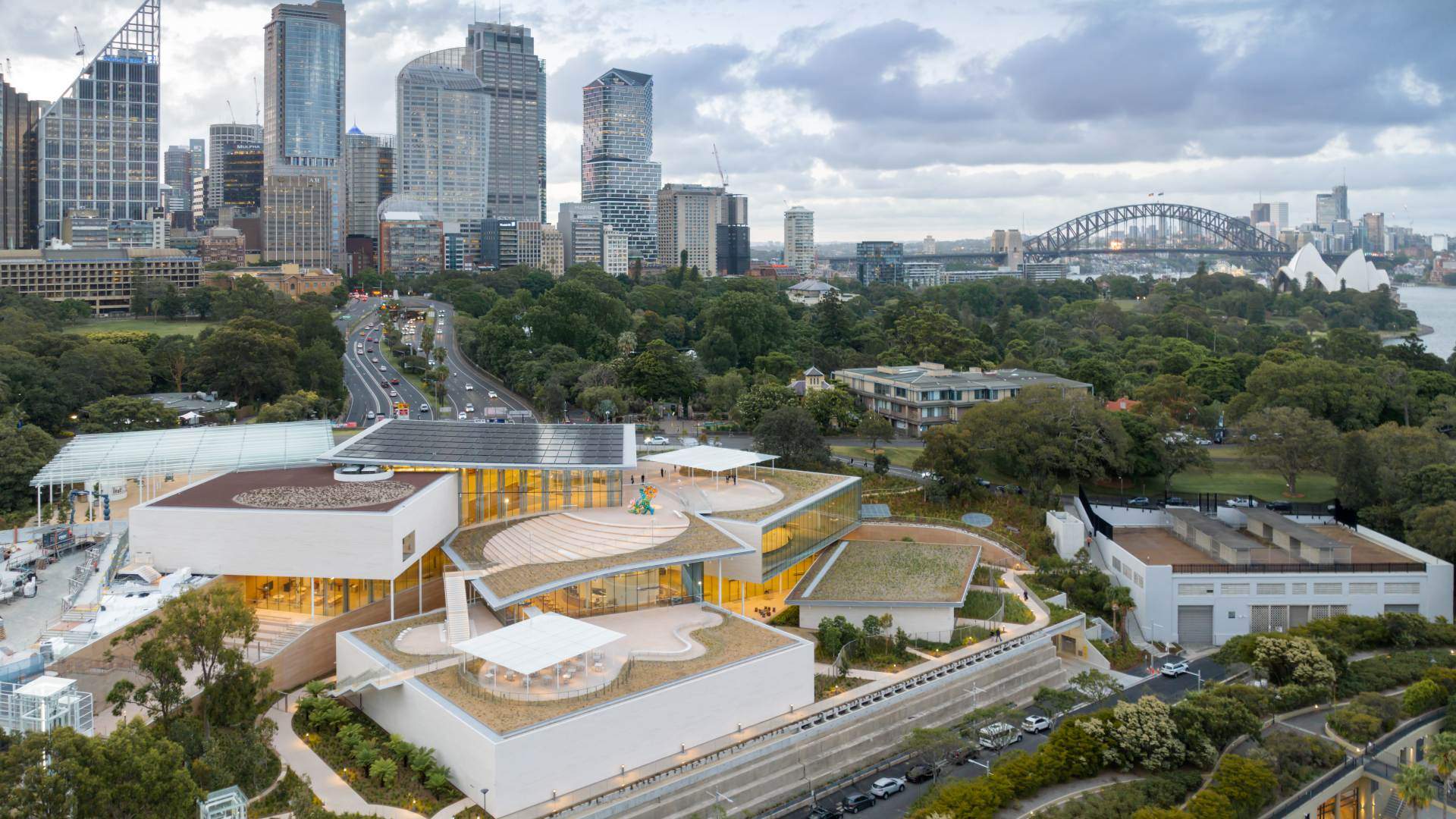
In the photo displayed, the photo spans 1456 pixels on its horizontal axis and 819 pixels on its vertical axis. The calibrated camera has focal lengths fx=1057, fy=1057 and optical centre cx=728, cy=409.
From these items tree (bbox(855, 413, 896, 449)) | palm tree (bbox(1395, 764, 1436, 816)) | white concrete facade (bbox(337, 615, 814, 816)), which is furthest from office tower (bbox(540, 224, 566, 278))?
palm tree (bbox(1395, 764, 1436, 816))

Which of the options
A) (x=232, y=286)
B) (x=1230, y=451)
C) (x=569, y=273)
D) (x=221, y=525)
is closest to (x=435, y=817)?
(x=221, y=525)

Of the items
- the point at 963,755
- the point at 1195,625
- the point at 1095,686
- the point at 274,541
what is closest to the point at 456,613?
the point at 274,541

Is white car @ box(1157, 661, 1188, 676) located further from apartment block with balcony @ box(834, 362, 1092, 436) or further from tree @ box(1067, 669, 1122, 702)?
apartment block with balcony @ box(834, 362, 1092, 436)

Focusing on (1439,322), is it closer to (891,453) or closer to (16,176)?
(891,453)

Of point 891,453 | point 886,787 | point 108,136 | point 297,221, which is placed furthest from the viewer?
point 297,221

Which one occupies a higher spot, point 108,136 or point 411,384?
point 108,136

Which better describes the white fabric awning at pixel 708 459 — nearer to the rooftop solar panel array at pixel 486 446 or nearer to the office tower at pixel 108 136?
the rooftop solar panel array at pixel 486 446
